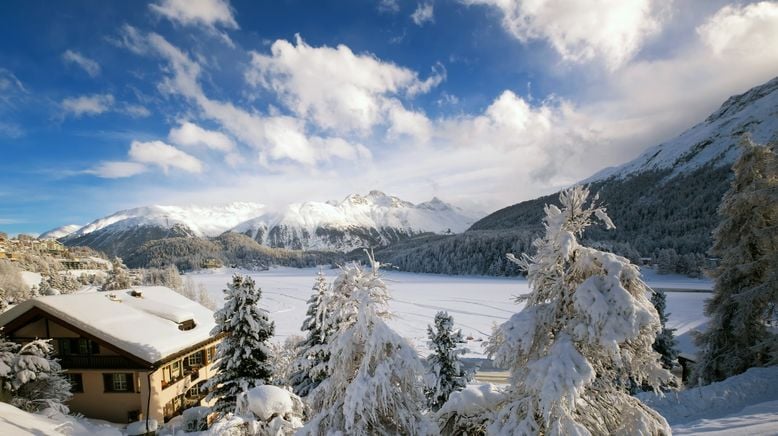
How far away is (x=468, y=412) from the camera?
287 inches

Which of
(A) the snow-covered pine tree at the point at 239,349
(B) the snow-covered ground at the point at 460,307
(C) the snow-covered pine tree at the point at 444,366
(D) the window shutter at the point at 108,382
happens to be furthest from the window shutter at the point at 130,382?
(B) the snow-covered ground at the point at 460,307

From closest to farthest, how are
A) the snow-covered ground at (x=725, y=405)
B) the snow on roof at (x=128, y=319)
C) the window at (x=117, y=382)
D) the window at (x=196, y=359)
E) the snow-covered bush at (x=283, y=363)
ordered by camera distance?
the snow-covered ground at (x=725, y=405)
the snow-covered bush at (x=283, y=363)
the snow on roof at (x=128, y=319)
the window at (x=117, y=382)
the window at (x=196, y=359)

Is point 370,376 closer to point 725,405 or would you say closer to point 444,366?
point 725,405

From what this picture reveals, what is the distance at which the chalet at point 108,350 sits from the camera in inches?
732

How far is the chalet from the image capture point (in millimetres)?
18594

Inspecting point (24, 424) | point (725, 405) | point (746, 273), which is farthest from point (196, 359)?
point (746, 273)

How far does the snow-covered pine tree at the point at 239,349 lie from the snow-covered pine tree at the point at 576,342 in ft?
38.4

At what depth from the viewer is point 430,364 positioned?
19344 mm

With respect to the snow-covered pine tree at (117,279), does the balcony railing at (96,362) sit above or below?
below

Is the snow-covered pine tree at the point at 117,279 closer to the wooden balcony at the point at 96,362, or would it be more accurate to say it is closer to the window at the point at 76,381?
the window at the point at 76,381

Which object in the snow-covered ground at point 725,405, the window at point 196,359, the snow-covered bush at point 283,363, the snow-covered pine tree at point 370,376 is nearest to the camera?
the snow-covered pine tree at point 370,376

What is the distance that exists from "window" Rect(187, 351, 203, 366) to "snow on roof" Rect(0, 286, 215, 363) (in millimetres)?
1962

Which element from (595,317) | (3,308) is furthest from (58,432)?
(595,317)

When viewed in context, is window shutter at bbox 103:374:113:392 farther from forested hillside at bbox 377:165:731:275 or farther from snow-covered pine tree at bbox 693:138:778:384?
forested hillside at bbox 377:165:731:275
